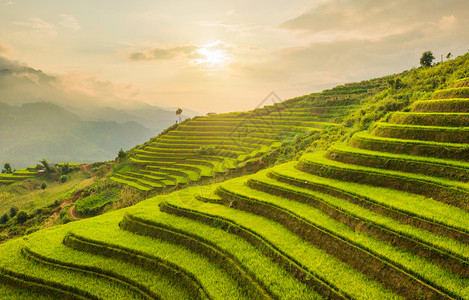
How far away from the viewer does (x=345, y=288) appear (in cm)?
674

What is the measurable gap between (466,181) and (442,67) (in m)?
19.8

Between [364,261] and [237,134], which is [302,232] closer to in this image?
[364,261]

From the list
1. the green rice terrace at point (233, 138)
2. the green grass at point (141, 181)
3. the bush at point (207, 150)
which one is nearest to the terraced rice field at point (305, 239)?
the green grass at point (141, 181)

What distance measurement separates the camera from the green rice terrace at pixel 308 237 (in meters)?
7.03

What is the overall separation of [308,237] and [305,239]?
0.62ft

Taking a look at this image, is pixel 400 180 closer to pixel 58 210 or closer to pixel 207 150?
pixel 207 150

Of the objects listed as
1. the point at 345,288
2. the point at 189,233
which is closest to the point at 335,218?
the point at 345,288

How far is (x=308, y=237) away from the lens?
9.25 m

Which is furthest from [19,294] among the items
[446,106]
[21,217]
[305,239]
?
[21,217]

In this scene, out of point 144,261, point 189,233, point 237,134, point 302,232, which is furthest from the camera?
point 237,134

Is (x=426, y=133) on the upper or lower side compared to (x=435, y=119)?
lower

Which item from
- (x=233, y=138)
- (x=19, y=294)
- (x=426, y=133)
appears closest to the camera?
(x=19, y=294)

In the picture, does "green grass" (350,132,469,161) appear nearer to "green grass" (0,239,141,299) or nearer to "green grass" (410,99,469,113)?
"green grass" (410,99,469,113)

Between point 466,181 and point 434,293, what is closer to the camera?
point 434,293
